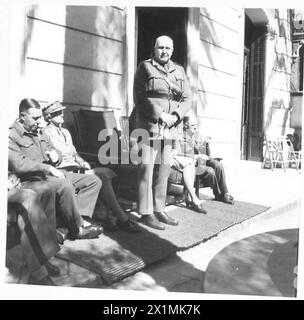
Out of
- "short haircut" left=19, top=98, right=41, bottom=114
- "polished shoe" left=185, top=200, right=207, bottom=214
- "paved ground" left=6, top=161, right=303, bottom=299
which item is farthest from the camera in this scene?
"polished shoe" left=185, top=200, right=207, bottom=214

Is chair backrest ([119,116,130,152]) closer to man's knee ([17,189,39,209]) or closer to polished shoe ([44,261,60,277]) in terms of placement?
man's knee ([17,189,39,209])

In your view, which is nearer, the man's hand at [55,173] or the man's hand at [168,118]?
the man's hand at [55,173]

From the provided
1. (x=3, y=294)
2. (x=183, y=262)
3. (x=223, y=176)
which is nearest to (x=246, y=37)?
(x=223, y=176)

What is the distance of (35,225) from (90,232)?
0.61 metres

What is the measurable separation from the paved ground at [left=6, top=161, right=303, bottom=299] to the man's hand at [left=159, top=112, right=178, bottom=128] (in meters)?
0.93

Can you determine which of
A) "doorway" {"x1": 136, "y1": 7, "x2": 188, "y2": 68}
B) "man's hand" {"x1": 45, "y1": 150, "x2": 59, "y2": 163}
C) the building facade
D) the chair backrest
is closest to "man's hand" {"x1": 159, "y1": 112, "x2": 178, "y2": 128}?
the chair backrest

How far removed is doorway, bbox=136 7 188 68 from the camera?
145 inches

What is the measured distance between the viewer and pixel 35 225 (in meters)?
2.72

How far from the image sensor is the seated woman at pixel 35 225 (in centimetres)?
272

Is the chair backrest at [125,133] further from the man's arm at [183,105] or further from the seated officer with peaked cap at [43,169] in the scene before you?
the seated officer with peaked cap at [43,169]

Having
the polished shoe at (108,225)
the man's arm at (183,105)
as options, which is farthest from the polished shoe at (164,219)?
the man's arm at (183,105)

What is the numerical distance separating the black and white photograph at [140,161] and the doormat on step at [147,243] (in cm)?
1
